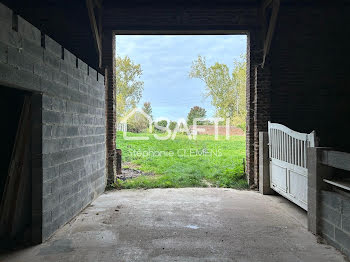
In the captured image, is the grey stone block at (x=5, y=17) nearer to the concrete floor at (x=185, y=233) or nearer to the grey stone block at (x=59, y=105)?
the grey stone block at (x=59, y=105)

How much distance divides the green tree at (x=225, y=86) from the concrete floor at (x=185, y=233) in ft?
45.5

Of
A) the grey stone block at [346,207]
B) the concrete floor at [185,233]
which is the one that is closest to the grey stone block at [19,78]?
the concrete floor at [185,233]

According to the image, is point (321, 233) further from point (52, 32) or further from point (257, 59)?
point (52, 32)

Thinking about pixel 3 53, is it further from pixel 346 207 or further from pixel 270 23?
pixel 270 23

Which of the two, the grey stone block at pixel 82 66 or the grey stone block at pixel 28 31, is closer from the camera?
the grey stone block at pixel 28 31

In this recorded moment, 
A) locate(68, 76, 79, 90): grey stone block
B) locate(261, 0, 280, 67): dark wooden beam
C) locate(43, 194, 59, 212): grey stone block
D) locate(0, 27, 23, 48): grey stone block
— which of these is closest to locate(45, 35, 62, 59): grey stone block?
locate(68, 76, 79, 90): grey stone block

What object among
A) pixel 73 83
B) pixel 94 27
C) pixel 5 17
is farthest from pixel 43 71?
pixel 94 27

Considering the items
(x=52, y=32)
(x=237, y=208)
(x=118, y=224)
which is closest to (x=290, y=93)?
(x=237, y=208)

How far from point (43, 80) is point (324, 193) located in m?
3.98

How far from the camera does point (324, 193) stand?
3646 mm

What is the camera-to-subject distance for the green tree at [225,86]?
1889 centimetres

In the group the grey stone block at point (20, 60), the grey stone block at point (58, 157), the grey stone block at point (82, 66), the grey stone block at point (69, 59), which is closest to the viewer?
the grey stone block at point (20, 60)

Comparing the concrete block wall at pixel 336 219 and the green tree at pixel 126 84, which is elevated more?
the green tree at pixel 126 84

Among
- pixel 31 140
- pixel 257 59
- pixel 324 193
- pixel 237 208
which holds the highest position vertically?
pixel 257 59
